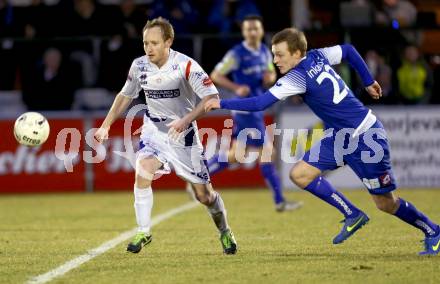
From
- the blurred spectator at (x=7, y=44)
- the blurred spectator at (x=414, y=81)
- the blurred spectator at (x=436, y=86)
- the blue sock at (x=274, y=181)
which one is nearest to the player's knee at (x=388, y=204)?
the blue sock at (x=274, y=181)

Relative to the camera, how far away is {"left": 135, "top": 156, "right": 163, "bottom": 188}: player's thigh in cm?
839

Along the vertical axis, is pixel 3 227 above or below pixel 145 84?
below

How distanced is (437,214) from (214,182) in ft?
17.3

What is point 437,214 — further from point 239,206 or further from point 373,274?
point 373,274

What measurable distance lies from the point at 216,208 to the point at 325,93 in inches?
53.2

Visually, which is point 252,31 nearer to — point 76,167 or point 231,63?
point 231,63

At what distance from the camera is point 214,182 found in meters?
16.5

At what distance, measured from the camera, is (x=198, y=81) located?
27.3 feet

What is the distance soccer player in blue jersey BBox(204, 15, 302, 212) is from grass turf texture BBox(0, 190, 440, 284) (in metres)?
0.61

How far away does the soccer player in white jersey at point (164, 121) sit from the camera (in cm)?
835

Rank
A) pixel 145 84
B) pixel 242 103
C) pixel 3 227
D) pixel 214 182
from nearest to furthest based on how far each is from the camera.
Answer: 1. pixel 242 103
2. pixel 145 84
3. pixel 3 227
4. pixel 214 182

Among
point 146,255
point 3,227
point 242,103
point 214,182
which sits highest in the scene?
point 242,103

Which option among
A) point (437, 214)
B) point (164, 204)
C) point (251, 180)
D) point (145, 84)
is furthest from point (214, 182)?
point (145, 84)

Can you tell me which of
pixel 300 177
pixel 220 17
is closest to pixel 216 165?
pixel 220 17
